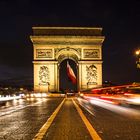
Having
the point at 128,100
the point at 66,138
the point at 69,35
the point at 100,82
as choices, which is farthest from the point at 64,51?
the point at 66,138

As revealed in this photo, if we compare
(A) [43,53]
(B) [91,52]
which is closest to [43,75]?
(A) [43,53]

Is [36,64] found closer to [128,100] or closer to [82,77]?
[82,77]

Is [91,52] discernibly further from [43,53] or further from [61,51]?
[43,53]

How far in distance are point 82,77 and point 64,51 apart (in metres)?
4.91

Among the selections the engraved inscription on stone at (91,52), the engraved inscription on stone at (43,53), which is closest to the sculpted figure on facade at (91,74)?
the engraved inscription on stone at (91,52)

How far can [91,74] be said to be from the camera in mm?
61938

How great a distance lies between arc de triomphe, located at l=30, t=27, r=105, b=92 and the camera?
61.7 meters

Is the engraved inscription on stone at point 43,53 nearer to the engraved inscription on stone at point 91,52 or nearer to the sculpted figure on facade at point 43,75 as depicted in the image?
the sculpted figure on facade at point 43,75

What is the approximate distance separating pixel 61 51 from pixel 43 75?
182 inches

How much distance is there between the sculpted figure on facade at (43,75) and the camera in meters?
61.5

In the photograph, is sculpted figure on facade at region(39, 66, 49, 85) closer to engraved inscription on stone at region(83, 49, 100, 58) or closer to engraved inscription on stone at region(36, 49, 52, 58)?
engraved inscription on stone at region(36, 49, 52, 58)

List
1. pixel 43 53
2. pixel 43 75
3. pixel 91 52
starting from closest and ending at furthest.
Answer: pixel 43 75, pixel 43 53, pixel 91 52

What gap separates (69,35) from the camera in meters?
62.0

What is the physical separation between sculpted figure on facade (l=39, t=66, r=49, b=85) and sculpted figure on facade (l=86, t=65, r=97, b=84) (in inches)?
241
